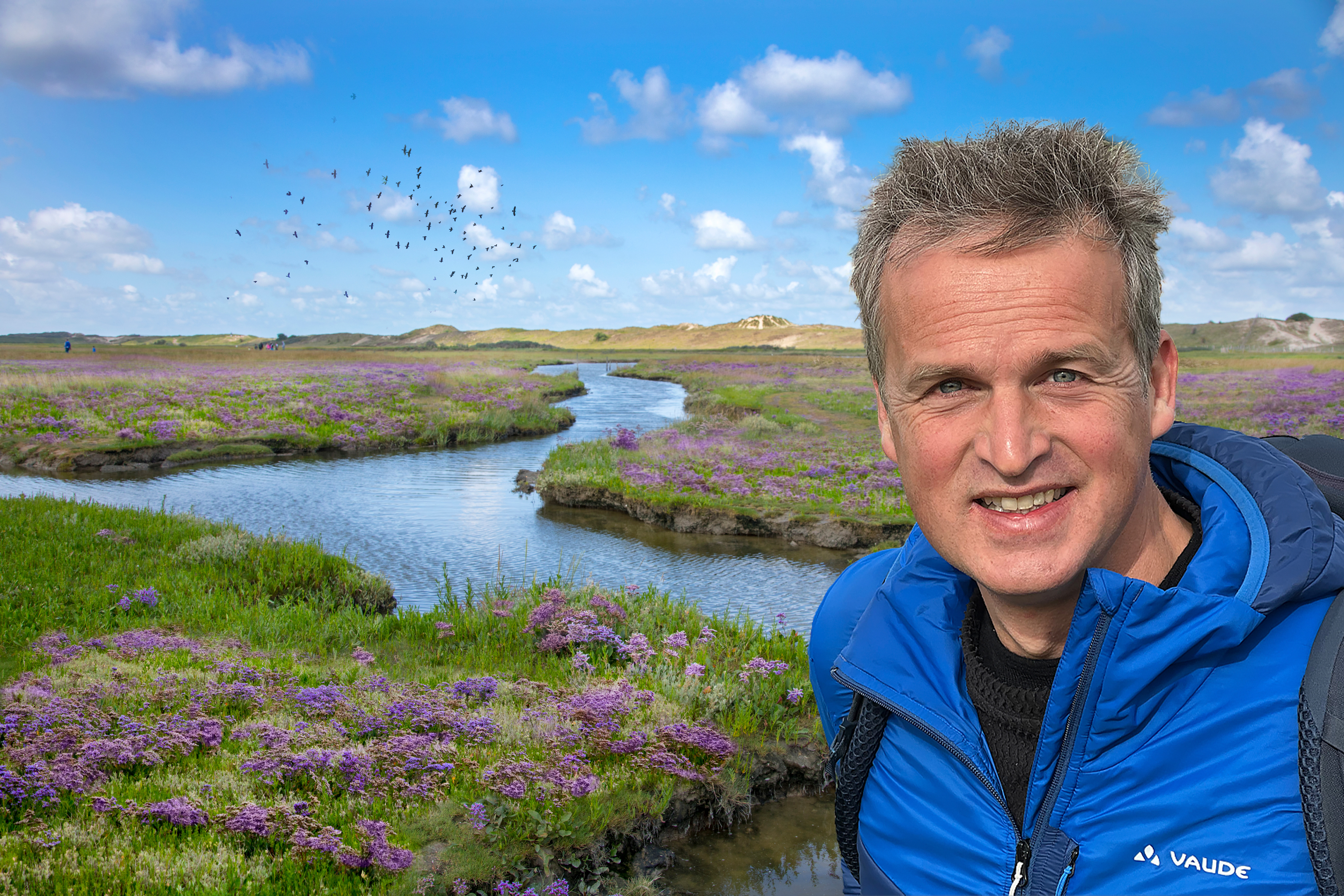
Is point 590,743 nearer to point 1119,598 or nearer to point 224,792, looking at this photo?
point 224,792

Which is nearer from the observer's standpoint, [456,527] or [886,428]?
[886,428]

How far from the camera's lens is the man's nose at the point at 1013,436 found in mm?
1700

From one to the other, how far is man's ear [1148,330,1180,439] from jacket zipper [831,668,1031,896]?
33.9 inches

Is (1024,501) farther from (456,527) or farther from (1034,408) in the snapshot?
(456,527)

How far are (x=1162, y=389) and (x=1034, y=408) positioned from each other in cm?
38

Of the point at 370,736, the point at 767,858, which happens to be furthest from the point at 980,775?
the point at 370,736

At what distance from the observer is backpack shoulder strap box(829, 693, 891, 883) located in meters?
2.18

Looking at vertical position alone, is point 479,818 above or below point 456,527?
above

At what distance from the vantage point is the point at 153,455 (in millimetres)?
24422

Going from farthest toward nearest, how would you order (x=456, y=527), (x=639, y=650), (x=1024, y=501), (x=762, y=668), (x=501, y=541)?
(x=456, y=527)
(x=501, y=541)
(x=639, y=650)
(x=762, y=668)
(x=1024, y=501)

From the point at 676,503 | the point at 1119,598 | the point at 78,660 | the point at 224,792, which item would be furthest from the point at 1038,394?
the point at 676,503

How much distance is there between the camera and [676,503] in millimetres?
17625

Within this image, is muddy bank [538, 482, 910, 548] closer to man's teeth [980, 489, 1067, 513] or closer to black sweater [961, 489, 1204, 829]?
black sweater [961, 489, 1204, 829]

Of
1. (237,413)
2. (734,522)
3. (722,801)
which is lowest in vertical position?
(722,801)
